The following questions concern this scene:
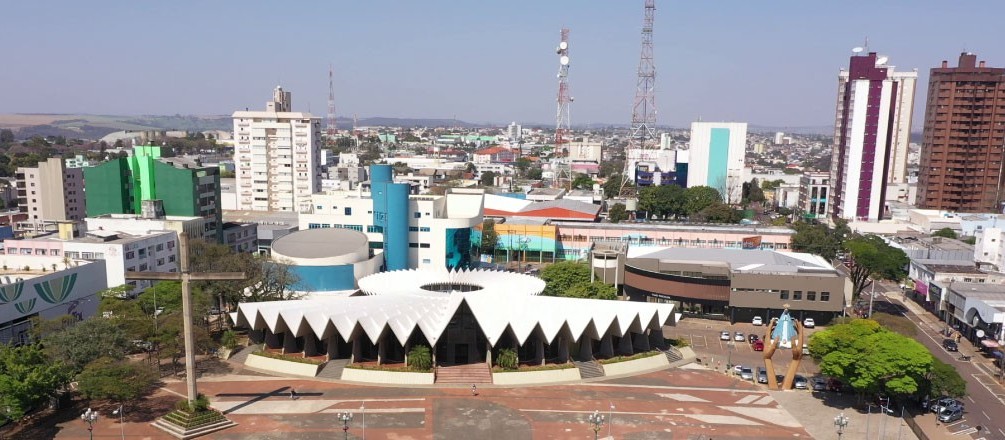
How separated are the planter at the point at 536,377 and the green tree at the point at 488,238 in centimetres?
3997

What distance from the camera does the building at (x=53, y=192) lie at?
86812 mm

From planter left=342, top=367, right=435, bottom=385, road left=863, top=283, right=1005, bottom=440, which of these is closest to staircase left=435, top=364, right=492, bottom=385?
planter left=342, top=367, right=435, bottom=385

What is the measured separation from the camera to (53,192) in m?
87.8

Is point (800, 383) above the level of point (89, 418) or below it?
below

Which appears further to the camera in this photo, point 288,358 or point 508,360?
point 288,358

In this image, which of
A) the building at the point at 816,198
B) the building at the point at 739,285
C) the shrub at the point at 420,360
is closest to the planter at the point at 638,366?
the shrub at the point at 420,360

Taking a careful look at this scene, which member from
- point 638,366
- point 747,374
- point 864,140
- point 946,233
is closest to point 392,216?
point 638,366

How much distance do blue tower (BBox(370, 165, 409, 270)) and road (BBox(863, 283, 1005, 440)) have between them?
44138mm

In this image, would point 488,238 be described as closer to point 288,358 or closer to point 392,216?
point 392,216

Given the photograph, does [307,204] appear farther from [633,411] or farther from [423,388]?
[633,411]

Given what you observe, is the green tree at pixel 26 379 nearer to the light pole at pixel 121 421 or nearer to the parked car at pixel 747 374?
the light pole at pixel 121 421

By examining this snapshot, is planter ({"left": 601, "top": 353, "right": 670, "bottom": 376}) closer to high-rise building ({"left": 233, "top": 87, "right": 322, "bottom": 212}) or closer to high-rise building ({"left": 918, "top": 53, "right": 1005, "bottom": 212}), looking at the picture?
high-rise building ({"left": 233, "top": 87, "right": 322, "bottom": 212})

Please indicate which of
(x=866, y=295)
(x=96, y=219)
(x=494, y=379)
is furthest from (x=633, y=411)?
(x=96, y=219)

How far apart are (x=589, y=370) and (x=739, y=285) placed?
20.1 metres
